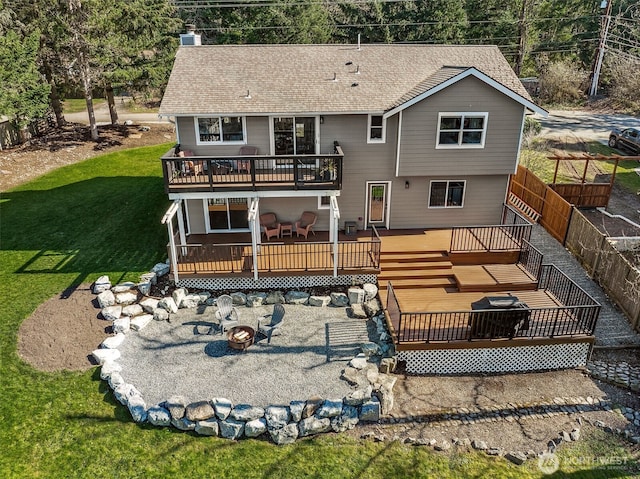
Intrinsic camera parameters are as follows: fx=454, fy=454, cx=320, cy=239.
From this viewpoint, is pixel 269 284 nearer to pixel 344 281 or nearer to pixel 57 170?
pixel 344 281

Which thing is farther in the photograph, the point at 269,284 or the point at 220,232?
the point at 220,232

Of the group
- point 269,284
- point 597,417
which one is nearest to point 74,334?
point 269,284

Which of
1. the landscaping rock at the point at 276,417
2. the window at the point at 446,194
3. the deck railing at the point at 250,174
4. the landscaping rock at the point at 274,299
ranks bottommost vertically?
the landscaping rock at the point at 276,417

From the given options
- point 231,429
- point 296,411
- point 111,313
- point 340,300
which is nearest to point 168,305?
point 111,313

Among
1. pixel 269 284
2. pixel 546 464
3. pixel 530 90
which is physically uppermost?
pixel 530 90

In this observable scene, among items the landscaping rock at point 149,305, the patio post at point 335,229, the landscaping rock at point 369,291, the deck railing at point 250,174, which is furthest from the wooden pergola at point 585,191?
the landscaping rock at point 149,305

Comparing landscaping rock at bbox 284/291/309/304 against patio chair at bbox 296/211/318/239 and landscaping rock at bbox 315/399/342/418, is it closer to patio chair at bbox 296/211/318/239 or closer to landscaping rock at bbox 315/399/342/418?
patio chair at bbox 296/211/318/239

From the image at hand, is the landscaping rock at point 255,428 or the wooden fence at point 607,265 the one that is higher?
the wooden fence at point 607,265

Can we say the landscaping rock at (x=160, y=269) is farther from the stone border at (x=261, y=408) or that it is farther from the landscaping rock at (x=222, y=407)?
the landscaping rock at (x=222, y=407)
